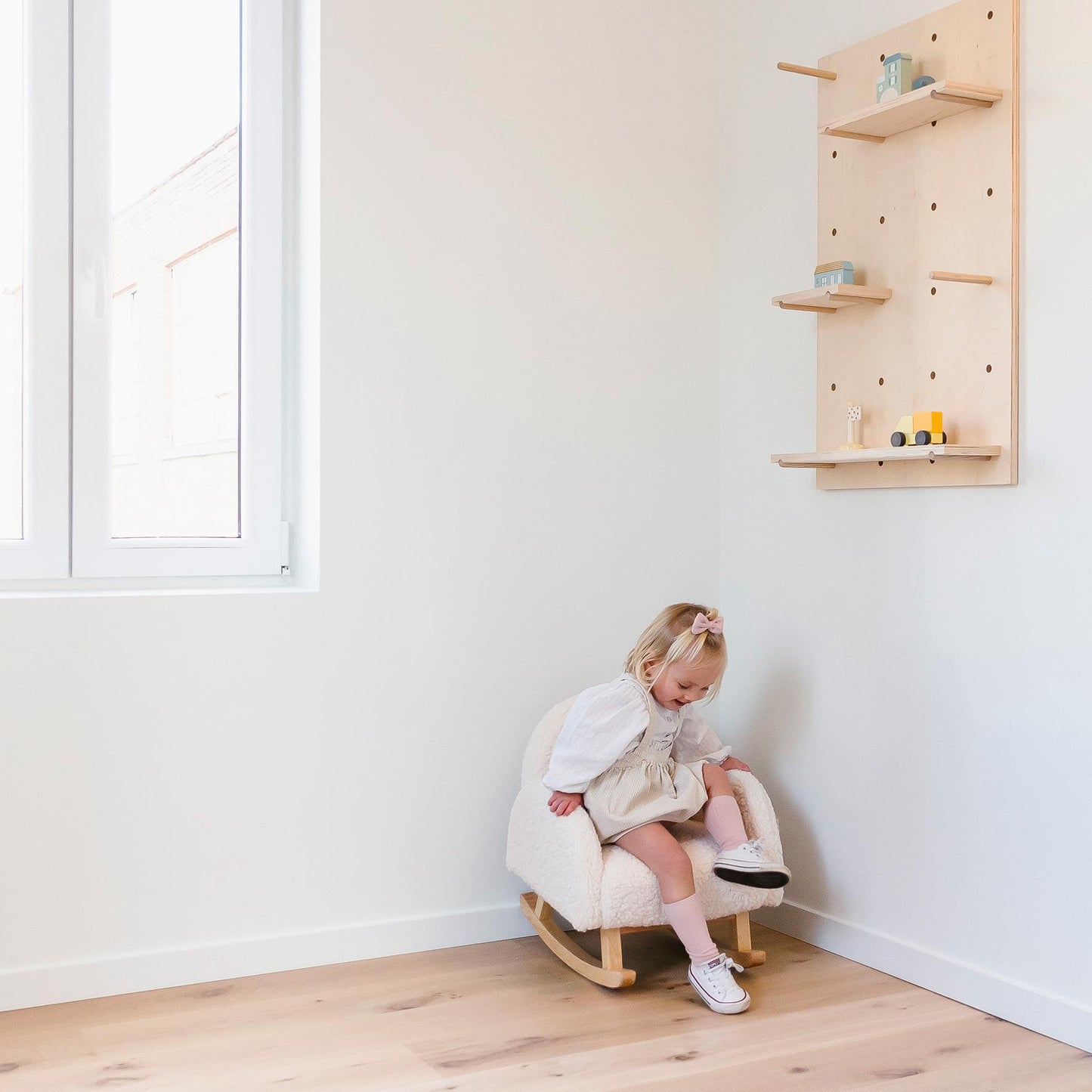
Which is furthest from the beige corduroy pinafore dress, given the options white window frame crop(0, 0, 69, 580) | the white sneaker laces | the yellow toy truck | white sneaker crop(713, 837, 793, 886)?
white window frame crop(0, 0, 69, 580)

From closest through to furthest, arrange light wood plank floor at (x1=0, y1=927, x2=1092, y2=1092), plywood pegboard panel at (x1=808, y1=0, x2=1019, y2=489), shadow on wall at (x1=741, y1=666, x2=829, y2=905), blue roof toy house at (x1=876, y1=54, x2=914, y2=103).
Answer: light wood plank floor at (x1=0, y1=927, x2=1092, y2=1092), plywood pegboard panel at (x1=808, y1=0, x2=1019, y2=489), blue roof toy house at (x1=876, y1=54, x2=914, y2=103), shadow on wall at (x1=741, y1=666, x2=829, y2=905)

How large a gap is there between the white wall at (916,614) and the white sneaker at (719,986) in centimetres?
37

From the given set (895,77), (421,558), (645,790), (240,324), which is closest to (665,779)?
(645,790)

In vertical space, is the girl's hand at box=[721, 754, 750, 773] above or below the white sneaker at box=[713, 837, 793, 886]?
above

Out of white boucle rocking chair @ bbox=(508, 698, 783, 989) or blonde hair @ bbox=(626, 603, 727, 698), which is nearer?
white boucle rocking chair @ bbox=(508, 698, 783, 989)

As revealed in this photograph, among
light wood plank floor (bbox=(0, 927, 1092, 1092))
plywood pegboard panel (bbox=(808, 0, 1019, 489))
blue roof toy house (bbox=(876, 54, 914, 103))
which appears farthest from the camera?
blue roof toy house (bbox=(876, 54, 914, 103))

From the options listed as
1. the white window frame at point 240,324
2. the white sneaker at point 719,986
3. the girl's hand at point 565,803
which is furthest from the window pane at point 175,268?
the white sneaker at point 719,986

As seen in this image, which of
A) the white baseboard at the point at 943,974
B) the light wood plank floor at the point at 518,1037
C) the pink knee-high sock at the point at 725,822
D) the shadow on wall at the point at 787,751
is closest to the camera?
the light wood plank floor at the point at 518,1037

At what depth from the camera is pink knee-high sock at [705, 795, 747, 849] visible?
7.38 feet

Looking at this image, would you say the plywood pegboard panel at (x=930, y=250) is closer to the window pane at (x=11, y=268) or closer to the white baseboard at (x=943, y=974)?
the white baseboard at (x=943, y=974)

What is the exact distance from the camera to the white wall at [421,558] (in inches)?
85.3

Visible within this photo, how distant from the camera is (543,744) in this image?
2398 millimetres

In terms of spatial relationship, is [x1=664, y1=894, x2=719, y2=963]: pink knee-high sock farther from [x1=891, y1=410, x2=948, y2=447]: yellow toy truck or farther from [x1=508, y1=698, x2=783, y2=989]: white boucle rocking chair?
[x1=891, y1=410, x2=948, y2=447]: yellow toy truck

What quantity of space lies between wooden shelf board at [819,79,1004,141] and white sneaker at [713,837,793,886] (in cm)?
135
